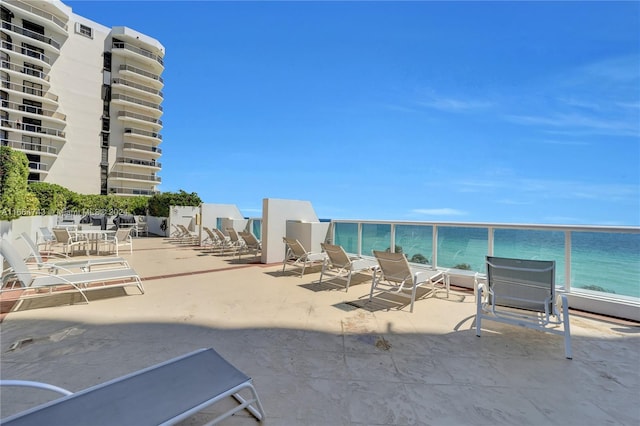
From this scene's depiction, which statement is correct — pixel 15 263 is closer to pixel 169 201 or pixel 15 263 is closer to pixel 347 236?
pixel 347 236

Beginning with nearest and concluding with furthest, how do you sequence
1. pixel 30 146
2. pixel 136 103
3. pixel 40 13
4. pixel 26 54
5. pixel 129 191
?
pixel 30 146 < pixel 26 54 < pixel 40 13 < pixel 129 191 < pixel 136 103

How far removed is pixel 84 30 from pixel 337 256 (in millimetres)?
49887

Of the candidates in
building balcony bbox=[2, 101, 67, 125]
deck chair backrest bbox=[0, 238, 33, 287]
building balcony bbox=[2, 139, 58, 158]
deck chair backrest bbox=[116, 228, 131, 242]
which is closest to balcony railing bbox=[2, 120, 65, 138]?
building balcony bbox=[2, 101, 67, 125]

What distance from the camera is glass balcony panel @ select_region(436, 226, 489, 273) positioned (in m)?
5.39

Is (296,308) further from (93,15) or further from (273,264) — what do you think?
(93,15)

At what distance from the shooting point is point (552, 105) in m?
13.2

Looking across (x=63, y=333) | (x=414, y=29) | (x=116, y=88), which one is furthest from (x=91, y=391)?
(x=116, y=88)

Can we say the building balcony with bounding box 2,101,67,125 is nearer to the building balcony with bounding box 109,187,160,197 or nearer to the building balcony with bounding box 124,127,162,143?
the building balcony with bounding box 124,127,162,143

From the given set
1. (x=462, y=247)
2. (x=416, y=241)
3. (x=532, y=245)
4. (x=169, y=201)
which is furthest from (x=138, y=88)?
(x=532, y=245)

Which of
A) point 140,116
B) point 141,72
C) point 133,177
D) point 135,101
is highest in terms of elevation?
point 141,72

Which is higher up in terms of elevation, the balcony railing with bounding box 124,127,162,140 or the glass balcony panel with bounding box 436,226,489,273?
the balcony railing with bounding box 124,127,162,140

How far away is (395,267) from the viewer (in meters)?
4.36

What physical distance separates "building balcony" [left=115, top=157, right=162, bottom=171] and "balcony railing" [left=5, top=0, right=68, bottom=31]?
1648cm

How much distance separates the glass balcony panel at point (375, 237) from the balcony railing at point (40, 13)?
4709cm
